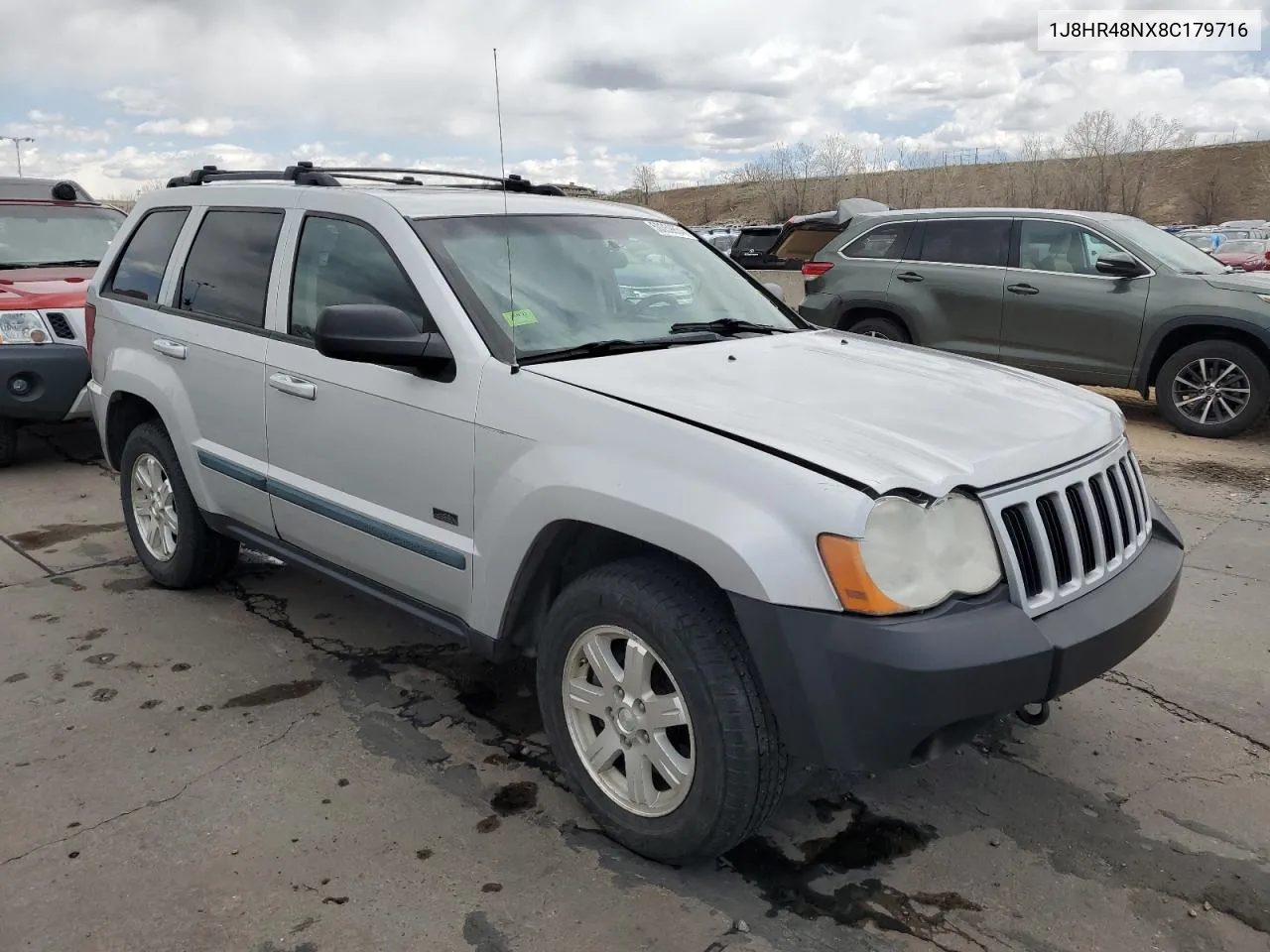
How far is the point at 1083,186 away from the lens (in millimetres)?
64750

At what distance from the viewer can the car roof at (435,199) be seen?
3484 mm

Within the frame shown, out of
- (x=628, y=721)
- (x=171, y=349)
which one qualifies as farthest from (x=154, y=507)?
(x=628, y=721)

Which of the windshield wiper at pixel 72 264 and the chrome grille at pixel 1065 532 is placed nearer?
the chrome grille at pixel 1065 532

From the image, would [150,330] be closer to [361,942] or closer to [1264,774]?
[361,942]

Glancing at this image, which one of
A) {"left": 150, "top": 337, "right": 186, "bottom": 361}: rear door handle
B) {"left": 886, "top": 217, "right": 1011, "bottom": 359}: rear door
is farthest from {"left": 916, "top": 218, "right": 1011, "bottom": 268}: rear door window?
{"left": 150, "top": 337, "right": 186, "bottom": 361}: rear door handle

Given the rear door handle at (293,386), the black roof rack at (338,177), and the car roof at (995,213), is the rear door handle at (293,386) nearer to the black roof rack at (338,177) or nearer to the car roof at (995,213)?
the black roof rack at (338,177)

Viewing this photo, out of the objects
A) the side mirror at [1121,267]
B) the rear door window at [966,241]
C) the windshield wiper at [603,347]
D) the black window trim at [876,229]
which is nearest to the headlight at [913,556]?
the windshield wiper at [603,347]

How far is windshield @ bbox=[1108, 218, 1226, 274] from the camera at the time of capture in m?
8.02

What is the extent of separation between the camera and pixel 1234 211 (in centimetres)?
7056

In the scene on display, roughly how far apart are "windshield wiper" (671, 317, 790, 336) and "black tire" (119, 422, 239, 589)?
227cm

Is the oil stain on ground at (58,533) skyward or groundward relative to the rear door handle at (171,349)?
groundward

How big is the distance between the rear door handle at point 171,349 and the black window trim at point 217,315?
124 millimetres

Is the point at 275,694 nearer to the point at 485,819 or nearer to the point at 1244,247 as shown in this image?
the point at 485,819

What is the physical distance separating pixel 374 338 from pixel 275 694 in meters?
1.52
